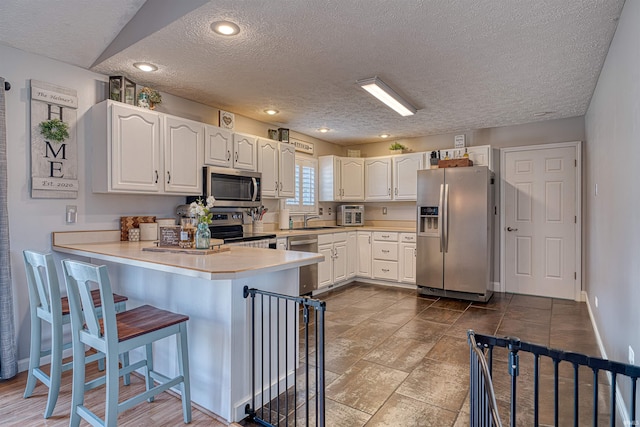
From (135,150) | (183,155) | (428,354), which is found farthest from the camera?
(183,155)

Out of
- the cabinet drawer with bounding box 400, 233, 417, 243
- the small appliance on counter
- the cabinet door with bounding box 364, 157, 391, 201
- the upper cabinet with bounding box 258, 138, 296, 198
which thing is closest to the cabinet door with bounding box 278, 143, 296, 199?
the upper cabinet with bounding box 258, 138, 296, 198

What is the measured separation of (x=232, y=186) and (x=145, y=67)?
4.69 feet

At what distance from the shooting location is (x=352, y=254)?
18.1 ft

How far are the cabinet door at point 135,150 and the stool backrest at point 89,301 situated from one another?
1.31m

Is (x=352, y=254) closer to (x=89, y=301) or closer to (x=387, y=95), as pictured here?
(x=387, y=95)

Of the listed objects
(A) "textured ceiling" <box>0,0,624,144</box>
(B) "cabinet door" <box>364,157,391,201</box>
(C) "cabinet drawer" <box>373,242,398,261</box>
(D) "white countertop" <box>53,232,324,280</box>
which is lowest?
(C) "cabinet drawer" <box>373,242,398,261</box>

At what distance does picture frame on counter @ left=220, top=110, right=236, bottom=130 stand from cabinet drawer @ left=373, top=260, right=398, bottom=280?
2981 mm

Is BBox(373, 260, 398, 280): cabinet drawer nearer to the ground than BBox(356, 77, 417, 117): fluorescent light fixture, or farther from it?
nearer to the ground

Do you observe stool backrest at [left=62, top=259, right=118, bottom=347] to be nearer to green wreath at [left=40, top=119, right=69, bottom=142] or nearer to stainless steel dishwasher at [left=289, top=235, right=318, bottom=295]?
green wreath at [left=40, top=119, right=69, bottom=142]

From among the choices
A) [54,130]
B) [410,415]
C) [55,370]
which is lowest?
[410,415]

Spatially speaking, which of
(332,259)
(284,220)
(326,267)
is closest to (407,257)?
(332,259)

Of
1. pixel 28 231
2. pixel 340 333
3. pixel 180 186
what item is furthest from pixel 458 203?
pixel 28 231

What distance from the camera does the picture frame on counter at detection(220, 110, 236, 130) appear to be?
395 centimetres

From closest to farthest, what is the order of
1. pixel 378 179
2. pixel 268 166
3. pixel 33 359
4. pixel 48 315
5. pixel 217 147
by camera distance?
pixel 48 315, pixel 33 359, pixel 217 147, pixel 268 166, pixel 378 179
